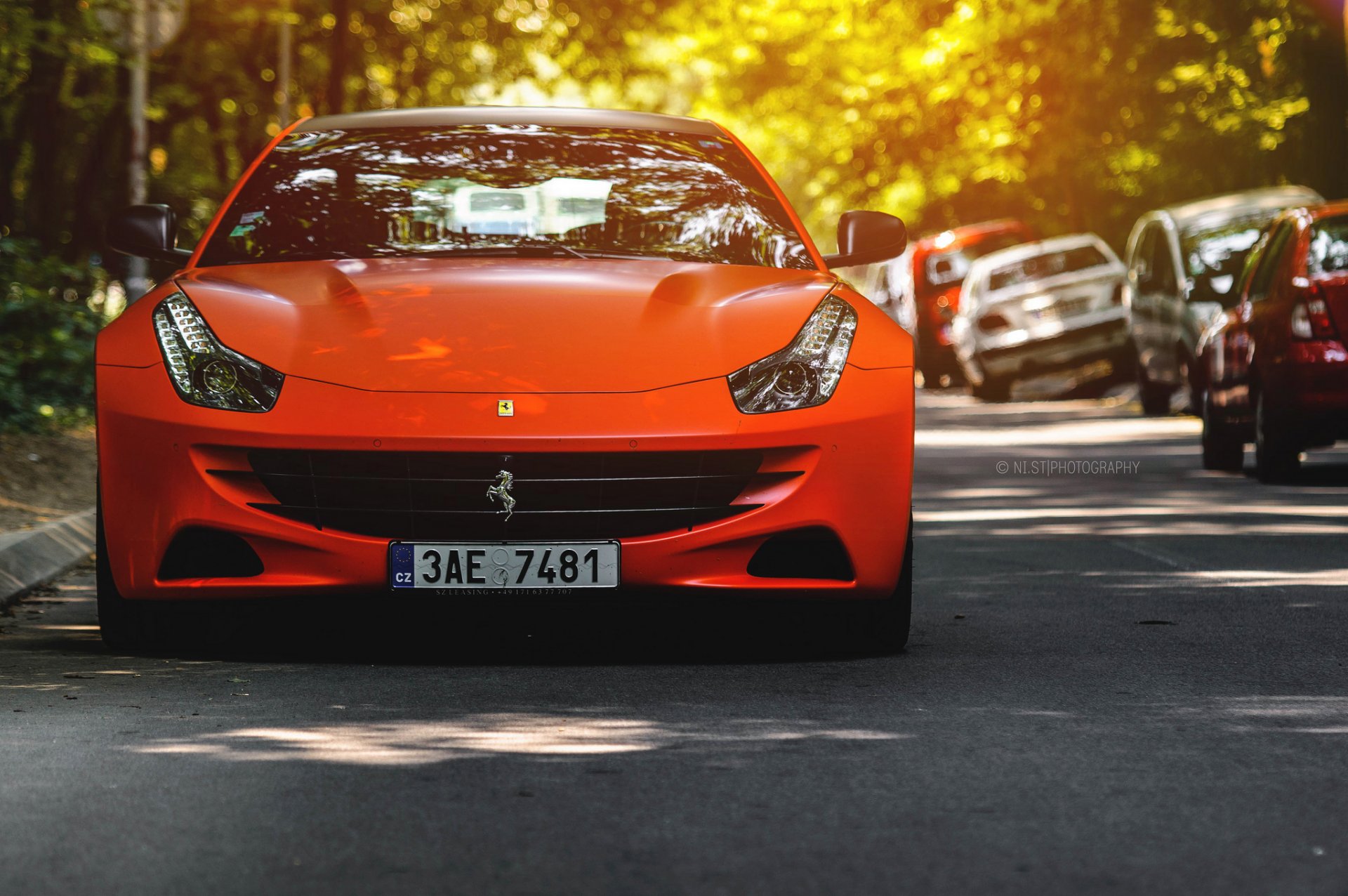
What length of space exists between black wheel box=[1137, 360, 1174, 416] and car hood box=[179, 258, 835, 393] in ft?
48.5

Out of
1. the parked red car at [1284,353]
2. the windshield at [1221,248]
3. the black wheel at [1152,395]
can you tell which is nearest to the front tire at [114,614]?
the parked red car at [1284,353]

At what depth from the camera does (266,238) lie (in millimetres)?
7105

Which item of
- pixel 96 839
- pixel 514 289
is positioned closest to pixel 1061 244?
pixel 514 289

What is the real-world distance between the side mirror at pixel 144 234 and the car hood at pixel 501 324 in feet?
2.88

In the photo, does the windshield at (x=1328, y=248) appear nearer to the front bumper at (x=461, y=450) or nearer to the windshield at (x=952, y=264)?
the front bumper at (x=461, y=450)

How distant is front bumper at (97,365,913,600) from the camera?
601 centimetres

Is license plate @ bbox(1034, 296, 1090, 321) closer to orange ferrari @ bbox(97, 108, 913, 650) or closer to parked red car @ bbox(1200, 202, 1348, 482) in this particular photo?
parked red car @ bbox(1200, 202, 1348, 482)

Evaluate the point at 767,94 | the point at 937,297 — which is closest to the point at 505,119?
the point at 937,297

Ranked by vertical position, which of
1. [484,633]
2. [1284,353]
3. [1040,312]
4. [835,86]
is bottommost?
[484,633]

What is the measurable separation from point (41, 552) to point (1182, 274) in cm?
1259

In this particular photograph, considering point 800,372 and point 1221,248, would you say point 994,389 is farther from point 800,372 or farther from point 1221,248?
point 800,372

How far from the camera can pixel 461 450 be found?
236 inches

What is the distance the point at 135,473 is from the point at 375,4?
30748mm

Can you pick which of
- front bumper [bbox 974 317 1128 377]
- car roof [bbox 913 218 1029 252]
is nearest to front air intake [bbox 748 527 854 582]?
front bumper [bbox 974 317 1128 377]
